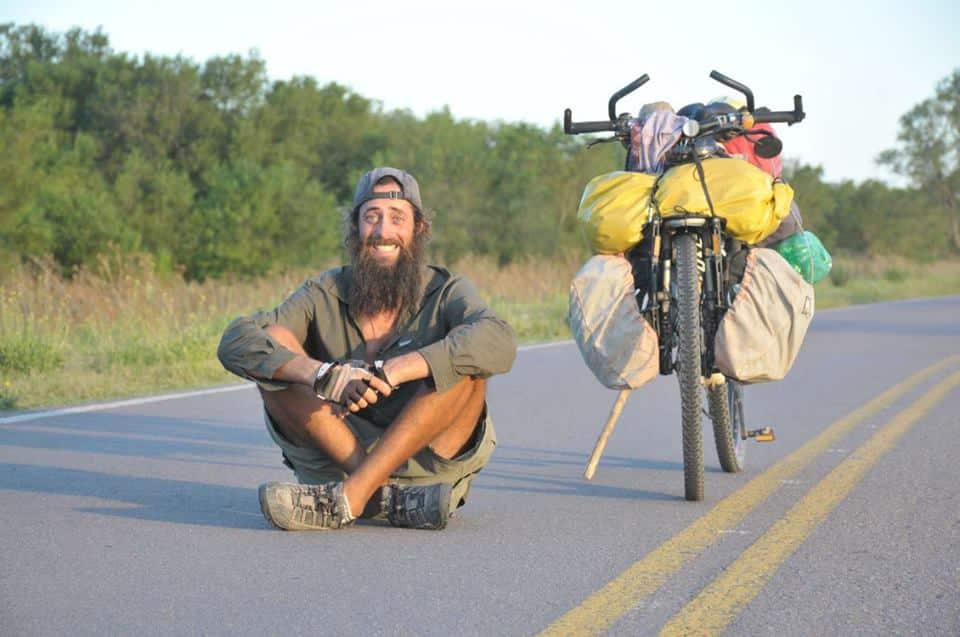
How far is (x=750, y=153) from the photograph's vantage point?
7.50 meters

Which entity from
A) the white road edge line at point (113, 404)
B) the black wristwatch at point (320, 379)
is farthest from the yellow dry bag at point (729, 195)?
the white road edge line at point (113, 404)

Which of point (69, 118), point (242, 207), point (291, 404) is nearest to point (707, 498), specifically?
point (291, 404)

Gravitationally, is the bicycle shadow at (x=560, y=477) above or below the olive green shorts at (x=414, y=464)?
below

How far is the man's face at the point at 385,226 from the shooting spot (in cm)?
625

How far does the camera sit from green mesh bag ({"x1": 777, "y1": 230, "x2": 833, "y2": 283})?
7.21 meters

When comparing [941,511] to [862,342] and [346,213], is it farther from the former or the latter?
[862,342]

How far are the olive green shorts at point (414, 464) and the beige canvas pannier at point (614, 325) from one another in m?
0.83

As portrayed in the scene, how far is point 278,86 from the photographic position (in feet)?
167

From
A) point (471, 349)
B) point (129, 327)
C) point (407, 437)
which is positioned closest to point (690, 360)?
point (471, 349)

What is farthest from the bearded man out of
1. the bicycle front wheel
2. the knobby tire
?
the knobby tire

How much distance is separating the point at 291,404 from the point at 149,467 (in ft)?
7.11

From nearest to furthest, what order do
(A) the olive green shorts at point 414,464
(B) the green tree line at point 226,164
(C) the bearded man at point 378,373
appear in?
(C) the bearded man at point 378,373 → (A) the olive green shorts at point 414,464 → (B) the green tree line at point 226,164

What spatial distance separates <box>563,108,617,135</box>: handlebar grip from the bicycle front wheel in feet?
3.12

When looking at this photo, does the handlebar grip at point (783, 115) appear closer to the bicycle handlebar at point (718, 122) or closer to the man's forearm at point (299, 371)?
the bicycle handlebar at point (718, 122)
